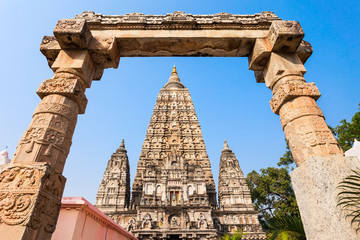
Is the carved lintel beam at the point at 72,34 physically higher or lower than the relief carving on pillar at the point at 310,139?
higher

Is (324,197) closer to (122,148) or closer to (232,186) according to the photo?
(232,186)

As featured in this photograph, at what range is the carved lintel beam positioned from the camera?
380 cm

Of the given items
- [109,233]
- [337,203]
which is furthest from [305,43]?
[109,233]

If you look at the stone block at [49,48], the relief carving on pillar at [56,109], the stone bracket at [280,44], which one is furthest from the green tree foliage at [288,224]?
the stone block at [49,48]

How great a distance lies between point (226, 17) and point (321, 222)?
13.3ft

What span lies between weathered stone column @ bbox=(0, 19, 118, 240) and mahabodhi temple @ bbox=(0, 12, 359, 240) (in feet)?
0.04

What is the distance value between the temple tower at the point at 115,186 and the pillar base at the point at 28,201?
81.2 ft

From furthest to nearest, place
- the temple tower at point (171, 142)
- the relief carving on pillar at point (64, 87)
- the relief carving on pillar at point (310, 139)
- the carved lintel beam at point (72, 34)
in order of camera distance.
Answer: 1. the temple tower at point (171, 142)
2. the carved lintel beam at point (72, 34)
3. the relief carving on pillar at point (64, 87)
4. the relief carving on pillar at point (310, 139)

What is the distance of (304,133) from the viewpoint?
3.33 m

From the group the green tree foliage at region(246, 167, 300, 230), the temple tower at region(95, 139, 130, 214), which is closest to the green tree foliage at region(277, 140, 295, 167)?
the green tree foliage at region(246, 167, 300, 230)

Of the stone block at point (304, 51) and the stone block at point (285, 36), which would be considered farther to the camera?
the stone block at point (304, 51)

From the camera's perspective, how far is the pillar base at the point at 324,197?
2.56 metres

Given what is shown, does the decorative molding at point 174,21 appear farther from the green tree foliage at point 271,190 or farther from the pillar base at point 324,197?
the green tree foliage at point 271,190

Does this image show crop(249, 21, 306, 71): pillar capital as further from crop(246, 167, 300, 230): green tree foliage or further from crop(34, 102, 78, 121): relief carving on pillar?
crop(246, 167, 300, 230): green tree foliage
